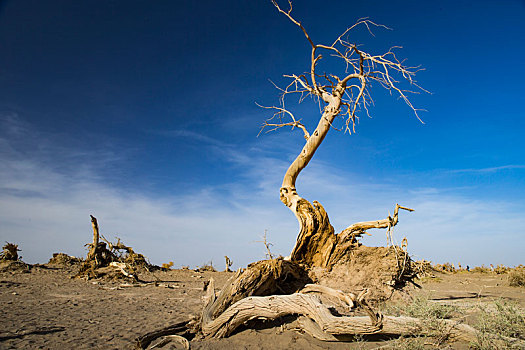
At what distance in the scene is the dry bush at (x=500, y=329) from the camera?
14.1 feet

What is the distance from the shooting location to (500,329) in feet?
16.2

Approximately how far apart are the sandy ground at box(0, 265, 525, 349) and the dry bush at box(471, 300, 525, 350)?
1.30 ft

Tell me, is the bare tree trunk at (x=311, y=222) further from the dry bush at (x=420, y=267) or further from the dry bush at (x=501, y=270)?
the dry bush at (x=501, y=270)

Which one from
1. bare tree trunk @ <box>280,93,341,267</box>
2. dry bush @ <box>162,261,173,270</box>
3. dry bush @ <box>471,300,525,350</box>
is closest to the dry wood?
dry bush @ <box>471,300,525,350</box>

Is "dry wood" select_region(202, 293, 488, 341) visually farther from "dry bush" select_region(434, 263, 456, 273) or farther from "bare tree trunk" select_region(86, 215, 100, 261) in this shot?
"dry bush" select_region(434, 263, 456, 273)

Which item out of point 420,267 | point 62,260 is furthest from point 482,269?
point 62,260

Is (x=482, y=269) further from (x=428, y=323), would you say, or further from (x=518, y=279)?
(x=428, y=323)

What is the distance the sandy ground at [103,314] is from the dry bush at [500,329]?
0.40 m

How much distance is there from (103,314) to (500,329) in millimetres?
8752

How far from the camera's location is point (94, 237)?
1555 cm

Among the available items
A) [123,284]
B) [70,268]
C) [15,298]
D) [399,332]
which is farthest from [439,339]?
[70,268]

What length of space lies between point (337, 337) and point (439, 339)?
157 cm

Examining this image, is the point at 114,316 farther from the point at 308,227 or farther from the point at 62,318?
the point at 308,227

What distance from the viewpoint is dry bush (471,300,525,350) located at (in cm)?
430
